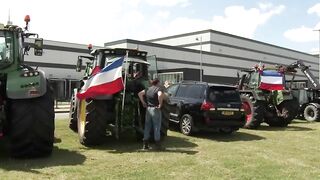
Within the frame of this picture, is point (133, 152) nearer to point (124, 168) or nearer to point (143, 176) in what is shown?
point (124, 168)

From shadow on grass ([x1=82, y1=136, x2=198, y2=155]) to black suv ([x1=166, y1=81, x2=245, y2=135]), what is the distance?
3.14 feet

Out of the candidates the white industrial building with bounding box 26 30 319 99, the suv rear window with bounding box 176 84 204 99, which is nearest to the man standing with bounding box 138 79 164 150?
the suv rear window with bounding box 176 84 204 99

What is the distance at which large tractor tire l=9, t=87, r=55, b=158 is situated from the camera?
28.4 ft

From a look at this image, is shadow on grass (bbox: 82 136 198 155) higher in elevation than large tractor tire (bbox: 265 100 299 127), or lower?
lower

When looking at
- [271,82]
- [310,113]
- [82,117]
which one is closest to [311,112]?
[310,113]

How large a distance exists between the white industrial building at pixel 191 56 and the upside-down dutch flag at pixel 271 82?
3117 centimetres

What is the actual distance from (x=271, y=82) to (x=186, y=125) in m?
5.76

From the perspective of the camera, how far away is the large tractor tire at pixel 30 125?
28.4 ft

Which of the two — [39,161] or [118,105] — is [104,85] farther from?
[39,161]

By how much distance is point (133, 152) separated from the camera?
34.2ft

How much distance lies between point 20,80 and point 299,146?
7.78m

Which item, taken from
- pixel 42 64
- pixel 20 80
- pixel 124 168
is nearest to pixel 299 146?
pixel 124 168

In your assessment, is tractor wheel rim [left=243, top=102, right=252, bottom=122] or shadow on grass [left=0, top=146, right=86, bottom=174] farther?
tractor wheel rim [left=243, top=102, right=252, bottom=122]

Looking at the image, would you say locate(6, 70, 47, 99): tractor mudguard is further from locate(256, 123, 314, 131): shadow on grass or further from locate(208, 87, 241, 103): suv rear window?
locate(256, 123, 314, 131): shadow on grass
